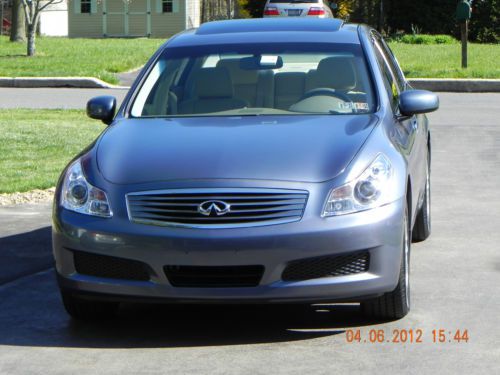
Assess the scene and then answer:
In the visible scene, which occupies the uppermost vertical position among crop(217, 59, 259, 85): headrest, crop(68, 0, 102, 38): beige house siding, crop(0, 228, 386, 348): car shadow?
crop(217, 59, 259, 85): headrest

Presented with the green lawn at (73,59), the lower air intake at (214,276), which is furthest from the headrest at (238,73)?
the green lawn at (73,59)

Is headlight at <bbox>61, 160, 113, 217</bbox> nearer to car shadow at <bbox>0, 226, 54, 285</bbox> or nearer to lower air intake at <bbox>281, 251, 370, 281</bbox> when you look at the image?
lower air intake at <bbox>281, 251, 370, 281</bbox>

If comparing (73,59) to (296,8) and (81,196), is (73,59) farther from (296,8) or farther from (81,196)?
(81,196)

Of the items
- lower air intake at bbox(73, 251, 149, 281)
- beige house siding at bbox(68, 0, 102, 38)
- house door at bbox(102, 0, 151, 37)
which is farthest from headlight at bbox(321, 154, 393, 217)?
beige house siding at bbox(68, 0, 102, 38)

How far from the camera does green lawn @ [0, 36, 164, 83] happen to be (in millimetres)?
25309

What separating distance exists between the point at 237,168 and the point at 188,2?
1968 inches

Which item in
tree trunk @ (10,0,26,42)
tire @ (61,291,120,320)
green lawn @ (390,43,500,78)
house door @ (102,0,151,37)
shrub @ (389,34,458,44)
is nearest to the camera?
tire @ (61,291,120,320)

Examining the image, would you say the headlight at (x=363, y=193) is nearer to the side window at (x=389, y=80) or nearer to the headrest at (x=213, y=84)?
the side window at (x=389, y=80)

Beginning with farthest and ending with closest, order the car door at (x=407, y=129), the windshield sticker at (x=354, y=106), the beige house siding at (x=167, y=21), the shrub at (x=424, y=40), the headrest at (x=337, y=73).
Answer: the beige house siding at (x=167, y=21), the shrub at (x=424, y=40), the headrest at (x=337, y=73), the windshield sticker at (x=354, y=106), the car door at (x=407, y=129)

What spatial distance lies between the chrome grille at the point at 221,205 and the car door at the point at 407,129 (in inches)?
43.8

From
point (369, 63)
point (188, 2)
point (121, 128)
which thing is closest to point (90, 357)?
point (121, 128)

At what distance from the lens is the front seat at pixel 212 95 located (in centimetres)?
753

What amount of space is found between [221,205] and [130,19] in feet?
163

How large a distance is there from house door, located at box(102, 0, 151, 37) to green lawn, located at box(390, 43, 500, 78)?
20.6 m
